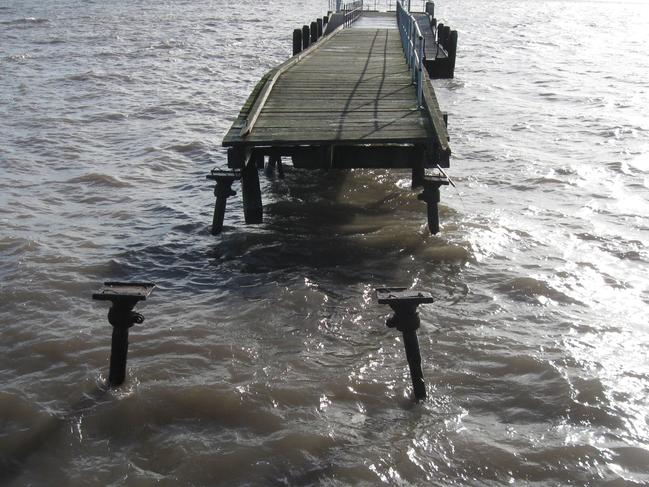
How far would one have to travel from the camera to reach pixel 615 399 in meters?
5.45

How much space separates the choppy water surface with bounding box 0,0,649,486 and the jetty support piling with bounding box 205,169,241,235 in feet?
0.58

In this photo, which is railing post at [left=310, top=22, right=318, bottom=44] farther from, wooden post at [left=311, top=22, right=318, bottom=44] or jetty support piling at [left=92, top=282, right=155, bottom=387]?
jetty support piling at [left=92, top=282, right=155, bottom=387]

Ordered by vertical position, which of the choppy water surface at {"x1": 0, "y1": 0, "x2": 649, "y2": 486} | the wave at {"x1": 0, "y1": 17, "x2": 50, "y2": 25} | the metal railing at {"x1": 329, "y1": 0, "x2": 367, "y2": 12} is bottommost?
the choppy water surface at {"x1": 0, "y1": 0, "x2": 649, "y2": 486}

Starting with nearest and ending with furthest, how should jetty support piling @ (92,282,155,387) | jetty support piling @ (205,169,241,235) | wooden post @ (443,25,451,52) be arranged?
jetty support piling @ (92,282,155,387)
jetty support piling @ (205,169,241,235)
wooden post @ (443,25,451,52)

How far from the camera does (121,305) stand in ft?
16.3

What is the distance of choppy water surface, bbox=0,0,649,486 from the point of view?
4879 mm

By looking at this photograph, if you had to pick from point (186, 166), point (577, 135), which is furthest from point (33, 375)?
point (577, 135)

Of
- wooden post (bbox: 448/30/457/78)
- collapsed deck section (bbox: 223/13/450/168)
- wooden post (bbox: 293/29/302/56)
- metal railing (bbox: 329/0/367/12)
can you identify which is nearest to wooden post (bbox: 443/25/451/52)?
wooden post (bbox: 448/30/457/78)

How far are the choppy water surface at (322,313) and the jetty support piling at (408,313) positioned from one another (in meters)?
0.38

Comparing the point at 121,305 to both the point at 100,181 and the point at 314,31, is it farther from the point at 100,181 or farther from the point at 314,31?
the point at 314,31

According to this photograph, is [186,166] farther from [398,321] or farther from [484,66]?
[484,66]

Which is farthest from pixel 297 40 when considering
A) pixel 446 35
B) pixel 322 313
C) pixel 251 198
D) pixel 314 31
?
pixel 322 313

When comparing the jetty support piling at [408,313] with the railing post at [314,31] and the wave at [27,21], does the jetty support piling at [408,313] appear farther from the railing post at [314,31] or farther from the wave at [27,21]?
the wave at [27,21]

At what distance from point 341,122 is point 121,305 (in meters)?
4.52
